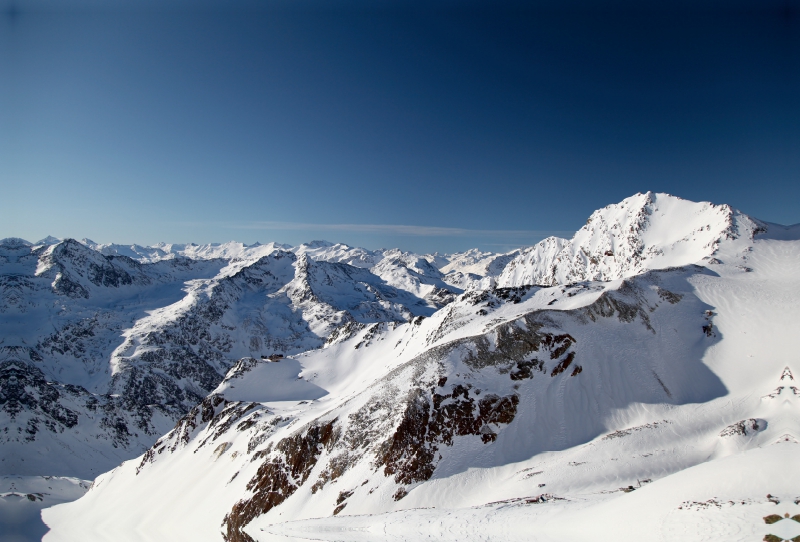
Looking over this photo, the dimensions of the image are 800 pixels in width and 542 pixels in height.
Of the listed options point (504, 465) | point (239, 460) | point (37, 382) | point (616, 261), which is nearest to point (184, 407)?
point (37, 382)

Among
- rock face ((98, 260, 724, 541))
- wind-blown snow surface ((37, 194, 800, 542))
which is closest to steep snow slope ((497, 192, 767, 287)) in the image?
wind-blown snow surface ((37, 194, 800, 542))

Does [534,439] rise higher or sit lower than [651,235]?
lower

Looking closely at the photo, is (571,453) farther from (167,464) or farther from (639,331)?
(167,464)

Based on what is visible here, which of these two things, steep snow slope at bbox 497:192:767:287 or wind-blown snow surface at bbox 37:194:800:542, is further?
steep snow slope at bbox 497:192:767:287

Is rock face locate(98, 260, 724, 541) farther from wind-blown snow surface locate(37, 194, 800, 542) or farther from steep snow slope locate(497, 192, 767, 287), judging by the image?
steep snow slope locate(497, 192, 767, 287)

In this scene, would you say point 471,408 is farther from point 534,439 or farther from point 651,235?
point 651,235

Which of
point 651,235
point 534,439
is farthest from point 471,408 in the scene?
point 651,235
